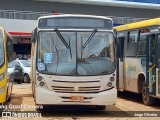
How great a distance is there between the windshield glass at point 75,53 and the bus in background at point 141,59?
1.95 metres

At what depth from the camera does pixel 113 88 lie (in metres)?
12.8

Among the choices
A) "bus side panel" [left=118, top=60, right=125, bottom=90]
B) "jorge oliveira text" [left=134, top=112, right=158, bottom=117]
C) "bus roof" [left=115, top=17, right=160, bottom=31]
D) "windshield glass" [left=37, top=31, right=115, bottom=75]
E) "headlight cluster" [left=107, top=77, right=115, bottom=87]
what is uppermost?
"bus roof" [left=115, top=17, right=160, bottom=31]

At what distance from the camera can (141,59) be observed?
15.4 metres

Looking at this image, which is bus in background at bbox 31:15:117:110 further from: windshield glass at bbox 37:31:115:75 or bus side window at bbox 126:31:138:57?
bus side window at bbox 126:31:138:57

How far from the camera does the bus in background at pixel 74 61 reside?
40.8ft

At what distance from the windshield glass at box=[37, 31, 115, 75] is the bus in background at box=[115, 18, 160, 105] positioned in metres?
1.95

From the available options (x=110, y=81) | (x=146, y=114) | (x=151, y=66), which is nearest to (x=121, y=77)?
(x=151, y=66)

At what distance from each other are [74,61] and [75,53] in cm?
26

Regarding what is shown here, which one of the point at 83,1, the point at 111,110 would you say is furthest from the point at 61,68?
the point at 83,1

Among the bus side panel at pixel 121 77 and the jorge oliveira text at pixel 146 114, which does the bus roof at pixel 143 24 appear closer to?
the bus side panel at pixel 121 77

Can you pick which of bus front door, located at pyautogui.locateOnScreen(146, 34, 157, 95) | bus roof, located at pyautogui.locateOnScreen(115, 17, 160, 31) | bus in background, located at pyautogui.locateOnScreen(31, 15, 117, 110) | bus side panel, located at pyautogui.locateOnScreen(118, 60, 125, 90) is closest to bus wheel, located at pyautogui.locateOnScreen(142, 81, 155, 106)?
bus front door, located at pyautogui.locateOnScreen(146, 34, 157, 95)

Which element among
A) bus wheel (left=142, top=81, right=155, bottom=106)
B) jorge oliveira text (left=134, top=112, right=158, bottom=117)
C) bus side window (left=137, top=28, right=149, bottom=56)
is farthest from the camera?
bus side window (left=137, top=28, right=149, bottom=56)

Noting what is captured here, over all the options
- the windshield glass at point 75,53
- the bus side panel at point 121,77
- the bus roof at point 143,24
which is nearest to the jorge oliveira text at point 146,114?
the windshield glass at point 75,53

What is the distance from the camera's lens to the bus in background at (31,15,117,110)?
1243 centimetres
